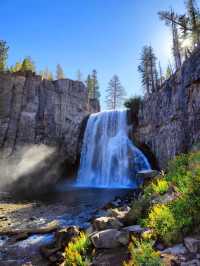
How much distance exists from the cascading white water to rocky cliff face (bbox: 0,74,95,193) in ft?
7.87

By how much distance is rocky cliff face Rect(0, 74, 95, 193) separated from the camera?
1391 inches

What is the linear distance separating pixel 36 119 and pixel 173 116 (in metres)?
19.8

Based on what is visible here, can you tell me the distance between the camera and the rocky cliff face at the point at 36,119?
35.3 meters

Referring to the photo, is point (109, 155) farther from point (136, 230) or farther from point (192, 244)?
point (192, 244)

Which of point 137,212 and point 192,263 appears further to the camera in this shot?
point 137,212

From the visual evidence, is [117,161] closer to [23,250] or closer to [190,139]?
[190,139]

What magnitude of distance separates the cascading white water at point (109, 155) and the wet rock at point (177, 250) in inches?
986

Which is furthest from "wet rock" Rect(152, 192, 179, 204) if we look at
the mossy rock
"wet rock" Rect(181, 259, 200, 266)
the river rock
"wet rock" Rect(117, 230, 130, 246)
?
"wet rock" Rect(181, 259, 200, 266)

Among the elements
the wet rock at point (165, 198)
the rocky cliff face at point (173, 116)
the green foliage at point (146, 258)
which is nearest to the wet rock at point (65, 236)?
the wet rock at point (165, 198)

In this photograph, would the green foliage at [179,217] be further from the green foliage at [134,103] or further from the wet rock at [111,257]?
the green foliage at [134,103]

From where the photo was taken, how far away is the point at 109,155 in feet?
113

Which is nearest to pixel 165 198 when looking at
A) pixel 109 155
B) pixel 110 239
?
pixel 110 239

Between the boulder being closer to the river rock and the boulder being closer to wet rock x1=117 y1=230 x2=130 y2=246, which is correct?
wet rock x1=117 y1=230 x2=130 y2=246

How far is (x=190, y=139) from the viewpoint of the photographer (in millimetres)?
22688
